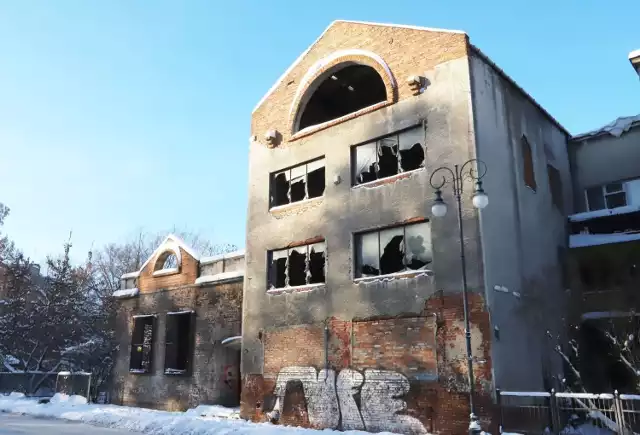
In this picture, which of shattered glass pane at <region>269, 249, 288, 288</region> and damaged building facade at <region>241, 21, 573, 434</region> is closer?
damaged building facade at <region>241, 21, 573, 434</region>

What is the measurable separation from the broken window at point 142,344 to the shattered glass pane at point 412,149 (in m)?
13.3

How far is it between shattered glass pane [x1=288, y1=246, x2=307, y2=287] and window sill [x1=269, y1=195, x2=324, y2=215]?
54.3 inches

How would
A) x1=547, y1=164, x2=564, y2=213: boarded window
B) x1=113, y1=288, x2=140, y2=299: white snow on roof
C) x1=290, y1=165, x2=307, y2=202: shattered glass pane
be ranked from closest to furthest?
x1=290, y1=165, x2=307, y2=202: shattered glass pane
x1=547, y1=164, x2=564, y2=213: boarded window
x1=113, y1=288, x2=140, y2=299: white snow on roof

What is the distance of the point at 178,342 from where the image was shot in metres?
21.5

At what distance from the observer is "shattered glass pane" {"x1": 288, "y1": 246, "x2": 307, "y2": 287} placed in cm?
1730

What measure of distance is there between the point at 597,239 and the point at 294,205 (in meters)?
9.99

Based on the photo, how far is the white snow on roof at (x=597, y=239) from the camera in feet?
54.0

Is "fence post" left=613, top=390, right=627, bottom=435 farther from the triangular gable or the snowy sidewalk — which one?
the triangular gable

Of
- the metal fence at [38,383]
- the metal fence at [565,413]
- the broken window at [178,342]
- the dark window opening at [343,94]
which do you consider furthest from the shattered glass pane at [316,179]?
the metal fence at [38,383]

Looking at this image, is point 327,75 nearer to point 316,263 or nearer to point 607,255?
point 316,263

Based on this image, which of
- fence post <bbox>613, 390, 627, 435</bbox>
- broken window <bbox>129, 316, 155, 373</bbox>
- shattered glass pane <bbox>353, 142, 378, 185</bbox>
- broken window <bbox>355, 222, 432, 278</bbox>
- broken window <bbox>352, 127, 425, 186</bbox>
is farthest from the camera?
broken window <bbox>129, 316, 155, 373</bbox>

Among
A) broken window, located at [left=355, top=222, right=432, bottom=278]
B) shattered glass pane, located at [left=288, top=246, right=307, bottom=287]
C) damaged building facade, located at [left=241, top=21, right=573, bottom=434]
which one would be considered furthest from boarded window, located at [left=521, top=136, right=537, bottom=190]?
shattered glass pane, located at [left=288, top=246, right=307, bottom=287]

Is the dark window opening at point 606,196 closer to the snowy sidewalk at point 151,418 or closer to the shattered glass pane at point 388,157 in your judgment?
the shattered glass pane at point 388,157

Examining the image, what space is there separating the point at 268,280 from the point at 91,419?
7714 millimetres
